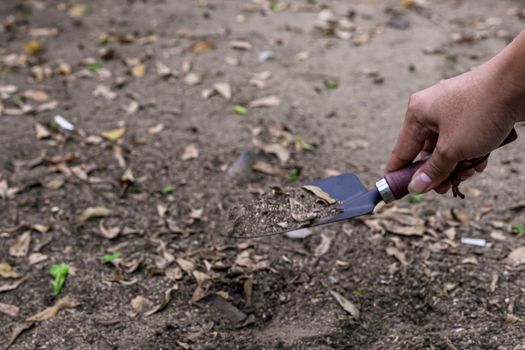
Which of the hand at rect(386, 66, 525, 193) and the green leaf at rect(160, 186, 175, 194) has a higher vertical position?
the hand at rect(386, 66, 525, 193)

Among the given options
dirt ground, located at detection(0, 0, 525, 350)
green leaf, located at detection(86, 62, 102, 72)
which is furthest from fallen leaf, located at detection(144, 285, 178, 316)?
green leaf, located at detection(86, 62, 102, 72)

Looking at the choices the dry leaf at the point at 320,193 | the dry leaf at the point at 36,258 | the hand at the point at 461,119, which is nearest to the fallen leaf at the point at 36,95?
the dry leaf at the point at 36,258

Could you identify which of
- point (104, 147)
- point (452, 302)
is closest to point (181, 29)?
point (104, 147)

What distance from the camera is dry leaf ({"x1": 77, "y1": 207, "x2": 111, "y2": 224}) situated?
2881mm

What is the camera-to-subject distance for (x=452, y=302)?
7.60ft

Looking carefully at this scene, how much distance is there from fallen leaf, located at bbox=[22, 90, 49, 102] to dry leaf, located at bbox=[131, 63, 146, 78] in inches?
24.4

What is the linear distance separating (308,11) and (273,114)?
1.80 m

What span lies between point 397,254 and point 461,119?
1.07 m

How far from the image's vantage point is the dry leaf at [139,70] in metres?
4.20

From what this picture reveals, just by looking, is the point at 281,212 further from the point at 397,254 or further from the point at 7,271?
the point at 7,271

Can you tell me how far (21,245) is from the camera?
272 cm

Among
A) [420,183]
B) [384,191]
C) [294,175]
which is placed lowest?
[294,175]

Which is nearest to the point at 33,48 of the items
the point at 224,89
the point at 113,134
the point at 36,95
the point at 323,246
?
the point at 36,95

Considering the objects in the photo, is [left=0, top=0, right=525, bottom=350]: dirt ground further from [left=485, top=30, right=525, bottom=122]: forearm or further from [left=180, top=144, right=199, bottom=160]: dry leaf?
[left=485, top=30, right=525, bottom=122]: forearm
